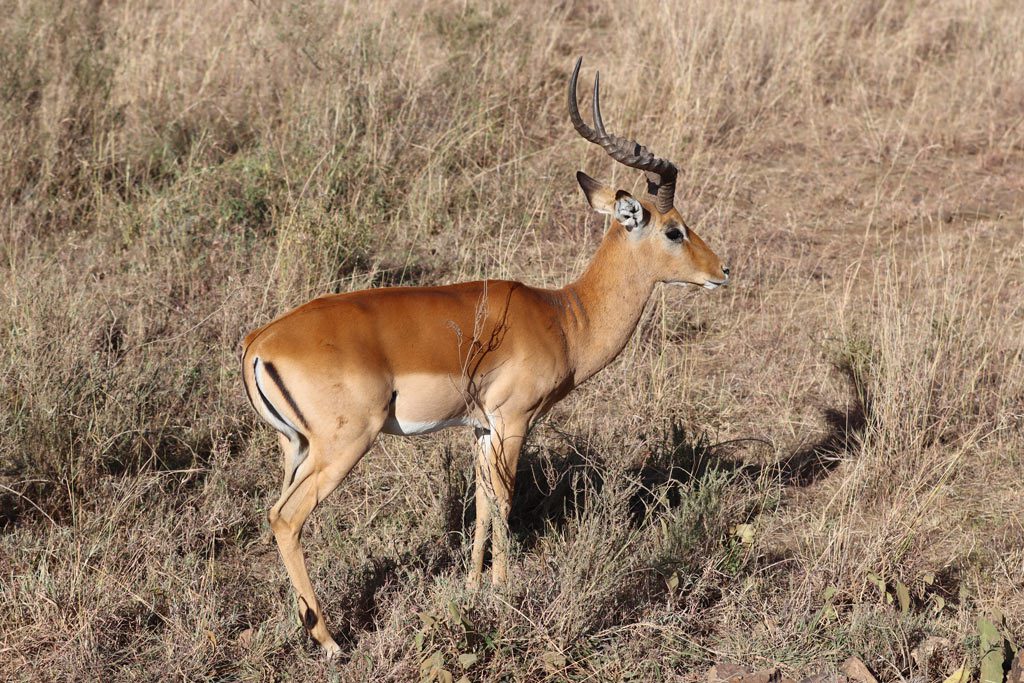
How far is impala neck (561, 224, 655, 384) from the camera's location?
4559 mm

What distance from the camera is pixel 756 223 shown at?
24.4 ft

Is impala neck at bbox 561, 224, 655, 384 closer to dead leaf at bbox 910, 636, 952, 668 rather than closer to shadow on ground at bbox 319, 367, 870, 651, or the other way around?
shadow on ground at bbox 319, 367, 870, 651

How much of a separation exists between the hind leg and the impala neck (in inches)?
41.7

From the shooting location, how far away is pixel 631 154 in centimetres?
442

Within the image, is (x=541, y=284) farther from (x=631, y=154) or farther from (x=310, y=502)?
(x=310, y=502)

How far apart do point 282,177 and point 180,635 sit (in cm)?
363

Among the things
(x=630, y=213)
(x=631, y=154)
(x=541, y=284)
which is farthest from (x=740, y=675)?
(x=541, y=284)

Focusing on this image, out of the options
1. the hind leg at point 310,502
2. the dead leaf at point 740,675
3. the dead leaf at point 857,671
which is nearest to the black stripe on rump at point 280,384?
the hind leg at point 310,502

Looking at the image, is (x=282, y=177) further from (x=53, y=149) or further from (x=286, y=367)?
(x=286, y=367)

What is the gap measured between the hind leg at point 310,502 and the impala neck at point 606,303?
1.06 m

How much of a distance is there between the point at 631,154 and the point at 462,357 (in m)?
1.07

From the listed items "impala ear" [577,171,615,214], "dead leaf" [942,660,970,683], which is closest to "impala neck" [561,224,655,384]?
"impala ear" [577,171,615,214]

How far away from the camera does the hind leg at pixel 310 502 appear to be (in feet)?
12.6

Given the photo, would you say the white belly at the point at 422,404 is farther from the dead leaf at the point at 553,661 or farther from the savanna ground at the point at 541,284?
the dead leaf at the point at 553,661
